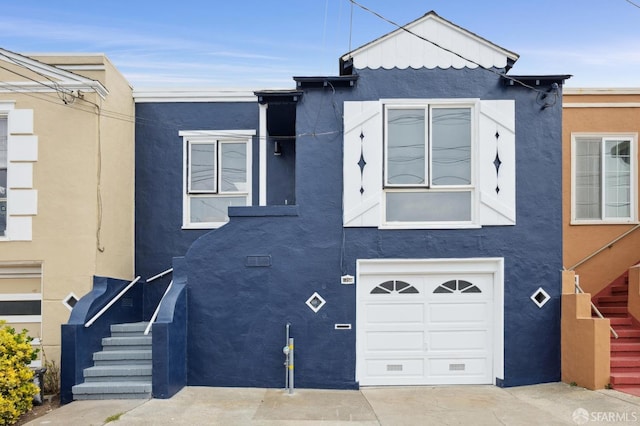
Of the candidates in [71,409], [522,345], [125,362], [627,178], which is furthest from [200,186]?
[627,178]

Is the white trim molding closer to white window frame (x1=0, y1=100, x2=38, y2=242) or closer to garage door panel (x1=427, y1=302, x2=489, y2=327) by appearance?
white window frame (x1=0, y1=100, x2=38, y2=242)

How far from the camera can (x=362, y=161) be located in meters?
10.0

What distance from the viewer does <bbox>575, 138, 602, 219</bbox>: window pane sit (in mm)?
12242

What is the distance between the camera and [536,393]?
9.33 m

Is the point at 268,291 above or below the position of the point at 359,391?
above

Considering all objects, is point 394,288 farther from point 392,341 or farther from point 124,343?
point 124,343

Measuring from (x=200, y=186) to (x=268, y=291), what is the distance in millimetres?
3161

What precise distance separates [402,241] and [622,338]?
4211 mm

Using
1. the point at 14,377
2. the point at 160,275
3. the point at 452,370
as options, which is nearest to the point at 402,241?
the point at 452,370

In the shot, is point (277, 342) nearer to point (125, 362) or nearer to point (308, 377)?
point (308, 377)

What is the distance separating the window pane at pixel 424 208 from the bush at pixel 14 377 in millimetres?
6113

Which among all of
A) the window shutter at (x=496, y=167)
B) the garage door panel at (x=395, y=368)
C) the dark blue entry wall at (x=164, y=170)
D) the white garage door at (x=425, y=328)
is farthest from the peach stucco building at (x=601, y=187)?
the dark blue entry wall at (x=164, y=170)

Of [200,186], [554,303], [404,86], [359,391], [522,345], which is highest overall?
[404,86]

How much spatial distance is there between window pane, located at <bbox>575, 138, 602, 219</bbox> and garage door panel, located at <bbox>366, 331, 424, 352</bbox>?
4.90 m
